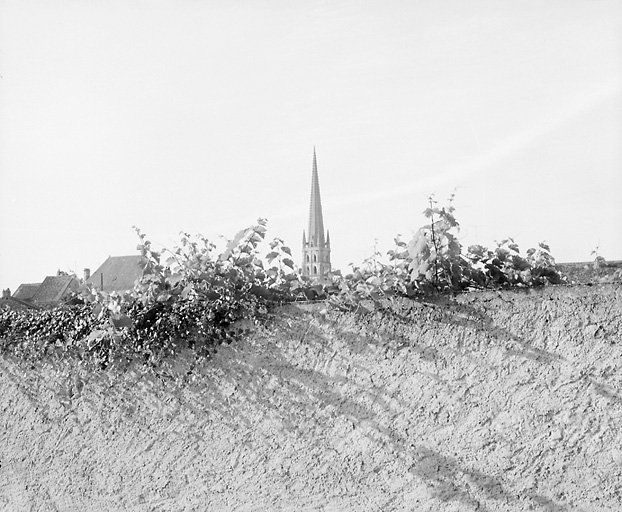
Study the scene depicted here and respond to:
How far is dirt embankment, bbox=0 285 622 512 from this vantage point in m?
3.27

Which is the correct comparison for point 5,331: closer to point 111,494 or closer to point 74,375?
point 74,375

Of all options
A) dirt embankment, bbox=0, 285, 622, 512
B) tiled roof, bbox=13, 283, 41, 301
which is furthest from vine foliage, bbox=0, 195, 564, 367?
tiled roof, bbox=13, 283, 41, 301

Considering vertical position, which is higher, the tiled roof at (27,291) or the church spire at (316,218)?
the church spire at (316,218)

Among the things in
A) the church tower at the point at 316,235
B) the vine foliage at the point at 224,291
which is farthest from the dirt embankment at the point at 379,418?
the church tower at the point at 316,235

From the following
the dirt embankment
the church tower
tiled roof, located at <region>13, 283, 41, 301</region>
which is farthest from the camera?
the church tower

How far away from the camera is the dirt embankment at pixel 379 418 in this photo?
3268mm

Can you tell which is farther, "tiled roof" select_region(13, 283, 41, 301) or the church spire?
the church spire

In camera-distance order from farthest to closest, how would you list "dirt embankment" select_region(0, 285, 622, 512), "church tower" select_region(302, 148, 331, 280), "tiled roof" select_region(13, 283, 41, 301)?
"church tower" select_region(302, 148, 331, 280) < "tiled roof" select_region(13, 283, 41, 301) < "dirt embankment" select_region(0, 285, 622, 512)

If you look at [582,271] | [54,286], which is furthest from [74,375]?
[54,286]

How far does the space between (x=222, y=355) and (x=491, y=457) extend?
4.81 ft

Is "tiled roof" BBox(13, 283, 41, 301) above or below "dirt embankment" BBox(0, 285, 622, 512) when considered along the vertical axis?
below

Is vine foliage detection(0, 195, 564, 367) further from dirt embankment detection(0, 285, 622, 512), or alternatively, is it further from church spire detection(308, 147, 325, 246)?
church spire detection(308, 147, 325, 246)

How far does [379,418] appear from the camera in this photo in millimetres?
3600

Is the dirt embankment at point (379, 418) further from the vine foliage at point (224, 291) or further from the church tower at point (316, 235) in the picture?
the church tower at point (316, 235)
